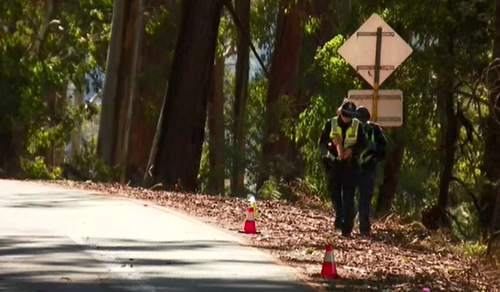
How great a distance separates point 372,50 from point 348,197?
2560mm

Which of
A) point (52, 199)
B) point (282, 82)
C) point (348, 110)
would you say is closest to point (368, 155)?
point (348, 110)

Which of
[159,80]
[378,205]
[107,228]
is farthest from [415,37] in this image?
[159,80]

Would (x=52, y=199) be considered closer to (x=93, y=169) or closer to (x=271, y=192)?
(x=271, y=192)

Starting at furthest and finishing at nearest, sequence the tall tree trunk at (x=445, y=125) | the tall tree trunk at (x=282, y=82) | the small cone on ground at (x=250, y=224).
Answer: the tall tree trunk at (x=282, y=82) → the tall tree trunk at (x=445, y=125) → the small cone on ground at (x=250, y=224)

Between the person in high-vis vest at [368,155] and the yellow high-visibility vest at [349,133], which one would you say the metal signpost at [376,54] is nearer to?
the person in high-vis vest at [368,155]

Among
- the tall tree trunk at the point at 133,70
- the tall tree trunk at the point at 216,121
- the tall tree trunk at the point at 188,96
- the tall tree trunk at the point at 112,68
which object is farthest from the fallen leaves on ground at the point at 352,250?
the tall tree trunk at the point at 216,121

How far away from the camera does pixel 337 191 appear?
692 inches

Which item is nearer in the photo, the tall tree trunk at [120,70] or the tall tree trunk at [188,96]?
the tall tree trunk at [188,96]

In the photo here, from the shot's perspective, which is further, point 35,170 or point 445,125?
point 35,170

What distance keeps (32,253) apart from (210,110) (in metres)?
38.1

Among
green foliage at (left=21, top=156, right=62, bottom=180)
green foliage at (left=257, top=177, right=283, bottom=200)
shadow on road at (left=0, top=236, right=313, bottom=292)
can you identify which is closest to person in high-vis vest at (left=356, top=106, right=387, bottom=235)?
shadow on road at (left=0, top=236, right=313, bottom=292)

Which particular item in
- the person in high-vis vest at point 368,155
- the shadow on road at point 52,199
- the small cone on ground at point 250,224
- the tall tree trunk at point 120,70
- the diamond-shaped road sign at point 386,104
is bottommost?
the small cone on ground at point 250,224

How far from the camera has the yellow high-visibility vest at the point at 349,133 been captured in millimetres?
16969

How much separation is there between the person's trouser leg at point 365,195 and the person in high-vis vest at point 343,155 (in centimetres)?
11
